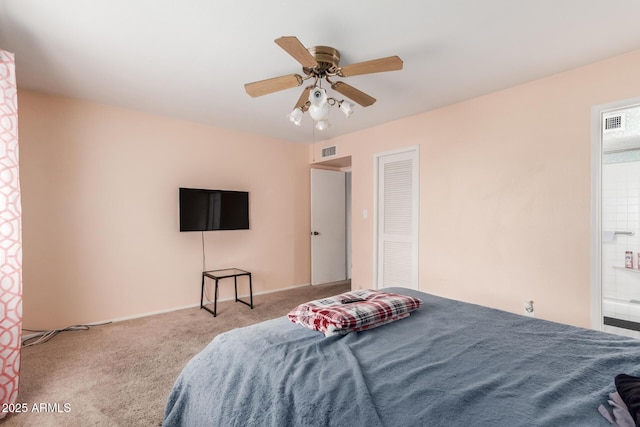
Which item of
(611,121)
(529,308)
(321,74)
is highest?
(321,74)

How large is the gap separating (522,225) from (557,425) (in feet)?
8.06

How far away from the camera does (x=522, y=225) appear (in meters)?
2.91

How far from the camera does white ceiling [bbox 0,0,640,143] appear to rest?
184cm

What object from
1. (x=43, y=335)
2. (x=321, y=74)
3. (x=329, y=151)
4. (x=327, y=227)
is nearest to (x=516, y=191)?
(x=321, y=74)

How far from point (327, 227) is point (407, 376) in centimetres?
434

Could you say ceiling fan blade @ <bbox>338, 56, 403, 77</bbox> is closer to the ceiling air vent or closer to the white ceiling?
the white ceiling

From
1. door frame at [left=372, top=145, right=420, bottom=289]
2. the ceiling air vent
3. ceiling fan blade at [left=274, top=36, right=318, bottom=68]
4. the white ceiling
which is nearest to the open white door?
the ceiling air vent

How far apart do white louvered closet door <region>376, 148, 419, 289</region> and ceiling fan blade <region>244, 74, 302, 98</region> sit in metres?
2.11

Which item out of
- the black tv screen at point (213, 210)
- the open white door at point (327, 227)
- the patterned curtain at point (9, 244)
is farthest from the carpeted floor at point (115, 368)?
the open white door at point (327, 227)

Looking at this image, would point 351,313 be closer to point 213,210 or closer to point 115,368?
point 115,368

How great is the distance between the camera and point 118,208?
3.51 m

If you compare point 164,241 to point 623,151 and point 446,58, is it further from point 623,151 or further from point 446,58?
point 623,151

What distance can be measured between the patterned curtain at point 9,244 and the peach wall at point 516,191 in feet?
11.8

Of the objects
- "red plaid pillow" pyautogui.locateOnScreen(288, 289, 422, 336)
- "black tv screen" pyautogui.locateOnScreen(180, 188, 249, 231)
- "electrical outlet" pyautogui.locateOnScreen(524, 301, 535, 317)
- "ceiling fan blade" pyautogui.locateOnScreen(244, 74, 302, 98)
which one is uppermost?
"ceiling fan blade" pyautogui.locateOnScreen(244, 74, 302, 98)
